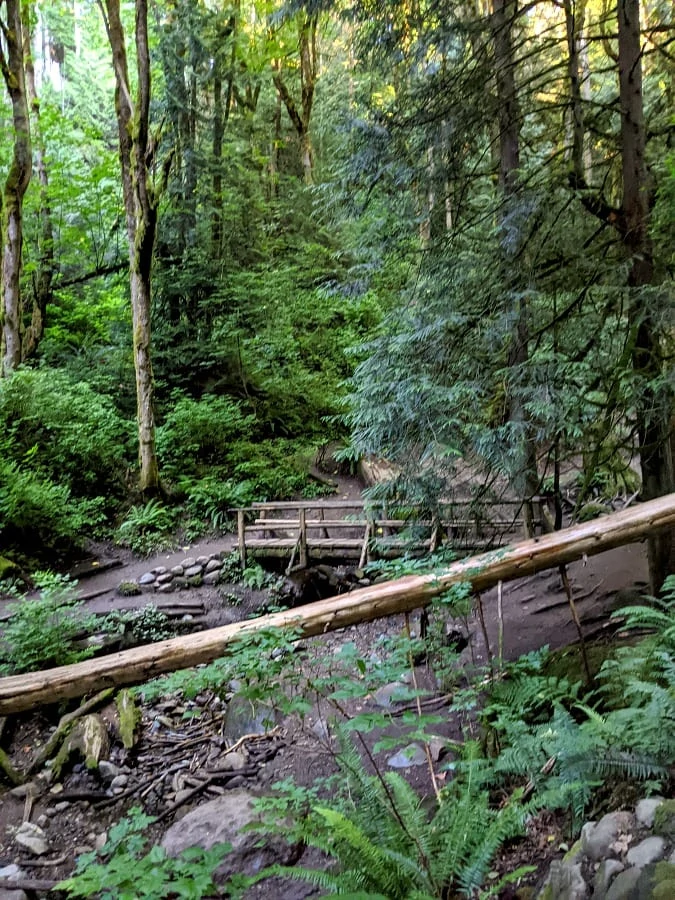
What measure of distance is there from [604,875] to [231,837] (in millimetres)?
3263

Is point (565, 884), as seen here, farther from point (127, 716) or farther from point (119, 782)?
point (127, 716)

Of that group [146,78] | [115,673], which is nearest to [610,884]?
[115,673]

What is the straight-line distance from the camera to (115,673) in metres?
5.34

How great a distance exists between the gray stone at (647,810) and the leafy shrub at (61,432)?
11.8m

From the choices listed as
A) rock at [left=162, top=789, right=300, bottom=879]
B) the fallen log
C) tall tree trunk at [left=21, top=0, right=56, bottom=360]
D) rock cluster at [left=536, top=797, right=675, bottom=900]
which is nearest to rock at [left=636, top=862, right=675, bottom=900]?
rock cluster at [left=536, top=797, right=675, bottom=900]

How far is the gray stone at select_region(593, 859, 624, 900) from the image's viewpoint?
2157 mm

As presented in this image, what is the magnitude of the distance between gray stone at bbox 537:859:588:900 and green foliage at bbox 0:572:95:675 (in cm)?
635

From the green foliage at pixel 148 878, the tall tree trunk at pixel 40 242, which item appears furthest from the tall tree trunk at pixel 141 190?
the green foliage at pixel 148 878

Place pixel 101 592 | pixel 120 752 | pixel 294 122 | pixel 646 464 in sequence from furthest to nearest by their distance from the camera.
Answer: pixel 294 122 < pixel 101 592 < pixel 120 752 < pixel 646 464

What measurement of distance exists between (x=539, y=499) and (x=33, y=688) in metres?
5.83

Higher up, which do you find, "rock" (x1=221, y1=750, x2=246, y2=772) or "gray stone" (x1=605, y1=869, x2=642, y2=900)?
"gray stone" (x1=605, y1=869, x2=642, y2=900)

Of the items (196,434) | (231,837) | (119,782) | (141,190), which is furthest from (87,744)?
(141,190)

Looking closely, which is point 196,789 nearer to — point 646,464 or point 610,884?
point 610,884

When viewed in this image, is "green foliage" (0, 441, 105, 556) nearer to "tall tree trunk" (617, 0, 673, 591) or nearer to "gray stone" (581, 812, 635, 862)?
"tall tree trunk" (617, 0, 673, 591)
